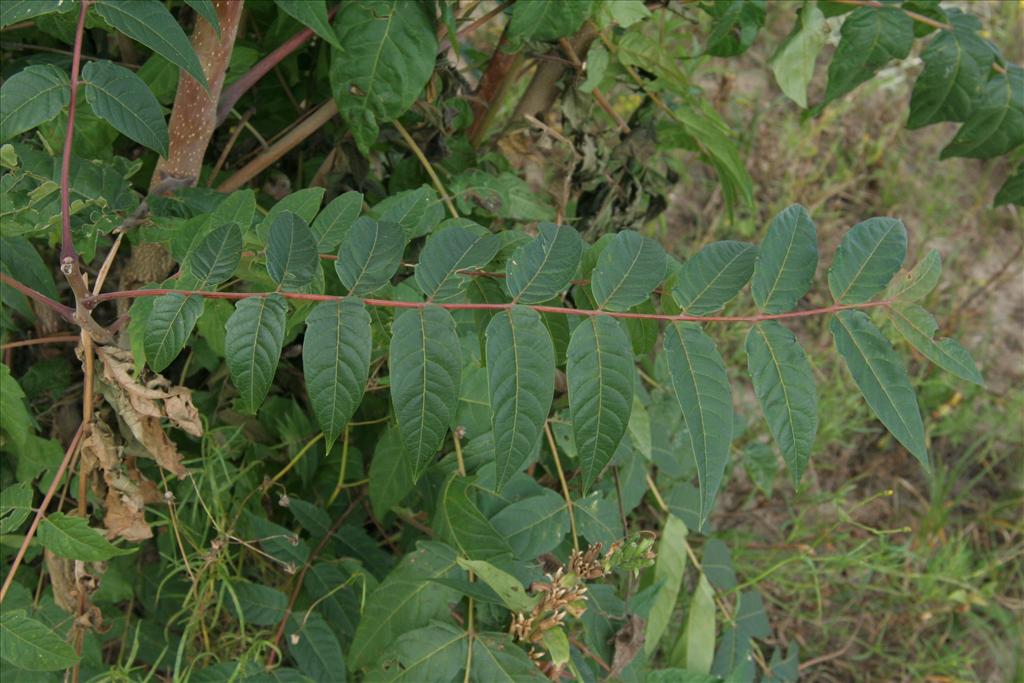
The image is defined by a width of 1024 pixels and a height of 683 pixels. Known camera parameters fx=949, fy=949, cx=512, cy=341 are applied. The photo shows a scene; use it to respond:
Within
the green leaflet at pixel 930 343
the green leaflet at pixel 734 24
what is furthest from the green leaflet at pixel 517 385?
the green leaflet at pixel 734 24

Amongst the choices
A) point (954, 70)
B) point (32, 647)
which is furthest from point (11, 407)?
point (954, 70)

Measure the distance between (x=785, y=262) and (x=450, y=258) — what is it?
1.12 feet

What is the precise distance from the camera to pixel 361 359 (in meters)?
0.88

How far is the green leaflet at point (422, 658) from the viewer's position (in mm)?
1073

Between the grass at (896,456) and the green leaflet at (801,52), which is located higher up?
the green leaflet at (801,52)

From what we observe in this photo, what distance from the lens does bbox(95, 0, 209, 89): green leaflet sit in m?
0.97

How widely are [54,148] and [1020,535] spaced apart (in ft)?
8.07

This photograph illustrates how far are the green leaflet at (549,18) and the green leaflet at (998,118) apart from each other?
64 centimetres

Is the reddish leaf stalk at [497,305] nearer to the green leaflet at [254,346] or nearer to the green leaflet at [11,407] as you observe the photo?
the green leaflet at [254,346]

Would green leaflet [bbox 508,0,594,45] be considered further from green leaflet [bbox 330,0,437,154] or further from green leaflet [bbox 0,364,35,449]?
green leaflet [bbox 0,364,35,449]

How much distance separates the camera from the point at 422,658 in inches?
42.4

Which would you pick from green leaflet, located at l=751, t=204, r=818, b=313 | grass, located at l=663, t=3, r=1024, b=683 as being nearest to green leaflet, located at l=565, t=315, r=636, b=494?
green leaflet, located at l=751, t=204, r=818, b=313

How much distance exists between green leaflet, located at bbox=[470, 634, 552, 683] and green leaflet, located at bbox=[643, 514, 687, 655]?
30cm

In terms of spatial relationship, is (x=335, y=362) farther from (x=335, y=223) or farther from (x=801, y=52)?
(x=801, y=52)
